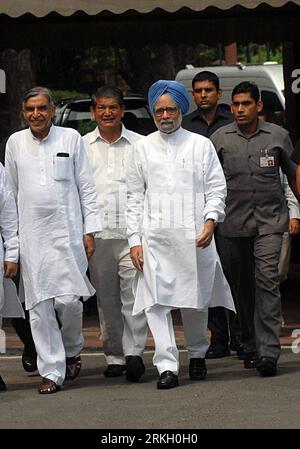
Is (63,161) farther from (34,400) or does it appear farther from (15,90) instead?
A: (15,90)

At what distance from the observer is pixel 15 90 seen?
23.9 metres

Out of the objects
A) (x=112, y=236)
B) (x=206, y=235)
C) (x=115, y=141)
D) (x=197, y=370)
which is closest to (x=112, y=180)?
(x=115, y=141)

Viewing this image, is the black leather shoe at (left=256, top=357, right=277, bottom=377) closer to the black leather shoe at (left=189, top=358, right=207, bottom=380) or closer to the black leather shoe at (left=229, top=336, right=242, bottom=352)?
the black leather shoe at (left=189, top=358, right=207, bottom=380)

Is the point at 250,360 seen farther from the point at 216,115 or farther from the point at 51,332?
the point at 216,115

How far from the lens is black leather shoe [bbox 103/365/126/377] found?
980 centimetres

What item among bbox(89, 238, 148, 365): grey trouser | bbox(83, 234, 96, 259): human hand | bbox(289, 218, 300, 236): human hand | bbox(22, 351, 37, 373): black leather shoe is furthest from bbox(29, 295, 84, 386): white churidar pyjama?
bbox(289, 218, 300, 236): human hand

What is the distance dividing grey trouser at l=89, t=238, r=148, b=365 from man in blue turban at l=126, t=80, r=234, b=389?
1.43 feet

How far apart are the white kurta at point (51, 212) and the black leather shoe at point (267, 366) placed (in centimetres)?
126

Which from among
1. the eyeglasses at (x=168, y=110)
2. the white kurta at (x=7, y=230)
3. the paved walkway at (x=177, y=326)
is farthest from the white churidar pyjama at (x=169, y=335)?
the paved walkway at (x=177, y=326)

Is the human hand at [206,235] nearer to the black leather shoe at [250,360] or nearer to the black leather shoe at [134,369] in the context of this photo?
the black leather shoe at [134,369]

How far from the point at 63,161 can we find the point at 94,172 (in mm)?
674

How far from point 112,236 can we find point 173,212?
0.74m
